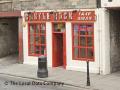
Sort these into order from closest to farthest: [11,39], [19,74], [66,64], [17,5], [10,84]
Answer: [10,84], [19,74], [66,64], [17,5], [11,39]

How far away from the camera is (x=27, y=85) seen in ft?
56.1

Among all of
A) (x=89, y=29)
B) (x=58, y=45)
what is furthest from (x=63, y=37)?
(x=89, y=29)

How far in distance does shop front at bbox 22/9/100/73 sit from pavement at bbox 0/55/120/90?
66 cm

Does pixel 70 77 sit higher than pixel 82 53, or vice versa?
pixel 82 53

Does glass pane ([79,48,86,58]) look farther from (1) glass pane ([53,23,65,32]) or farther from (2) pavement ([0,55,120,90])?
(1) glass pane ([53,23,65,32])

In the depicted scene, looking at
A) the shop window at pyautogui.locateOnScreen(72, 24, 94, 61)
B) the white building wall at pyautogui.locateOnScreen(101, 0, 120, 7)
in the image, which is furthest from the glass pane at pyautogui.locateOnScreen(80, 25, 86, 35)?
the white building wall at pyautogui.locateOnScreen(101, 0, 120, 7)

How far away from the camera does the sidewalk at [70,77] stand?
17.0 m

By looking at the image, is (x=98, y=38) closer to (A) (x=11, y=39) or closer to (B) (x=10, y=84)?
(B) (x=10, y=84)

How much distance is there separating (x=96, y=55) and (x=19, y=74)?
410 cm

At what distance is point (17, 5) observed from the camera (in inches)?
960

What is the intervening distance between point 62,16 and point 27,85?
5.91m

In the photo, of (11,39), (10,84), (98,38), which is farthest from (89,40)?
(11,39)

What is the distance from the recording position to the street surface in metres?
16.4

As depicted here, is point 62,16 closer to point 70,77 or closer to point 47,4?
point 47,4
